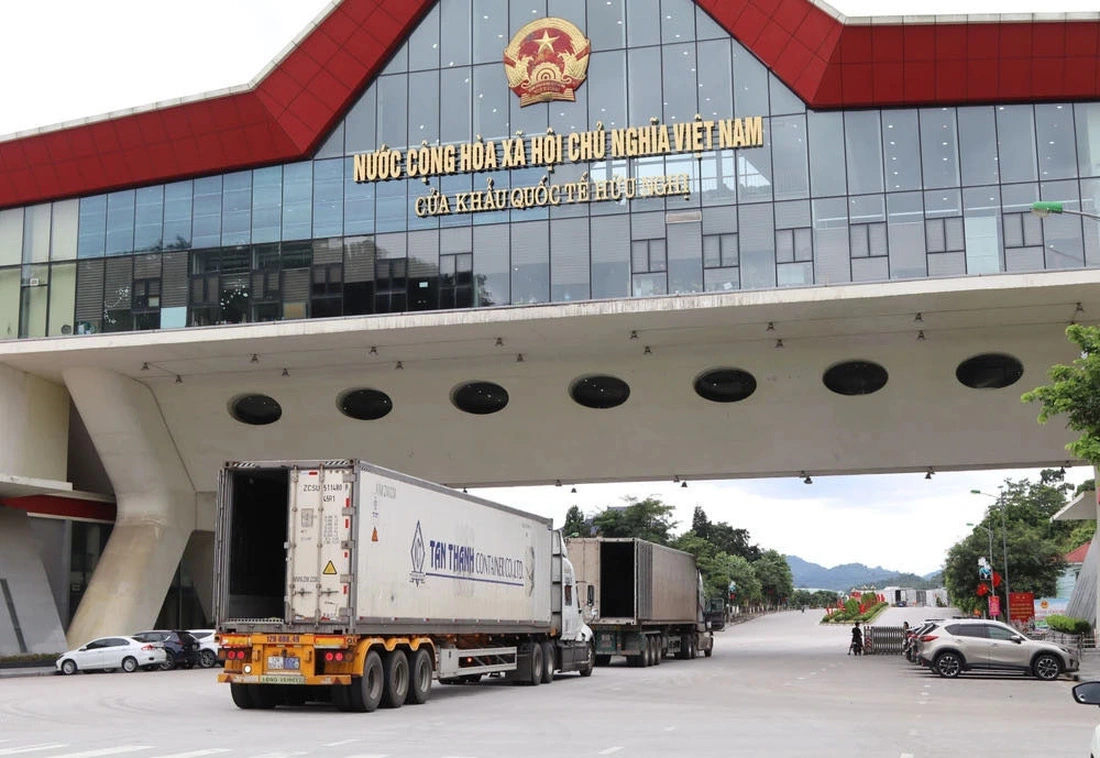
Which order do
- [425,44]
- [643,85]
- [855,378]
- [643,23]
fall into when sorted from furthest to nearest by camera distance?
[855,378] → [425,44] → [643,23] → [643,85]

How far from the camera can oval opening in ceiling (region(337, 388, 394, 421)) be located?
41.1 m

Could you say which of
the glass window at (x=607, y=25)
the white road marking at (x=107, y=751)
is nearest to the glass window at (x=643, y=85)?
the glass window at (x=607, y=25)

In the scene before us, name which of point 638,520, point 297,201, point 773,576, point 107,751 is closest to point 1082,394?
point 107,751

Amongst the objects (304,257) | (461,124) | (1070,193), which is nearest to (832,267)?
(1070,193)

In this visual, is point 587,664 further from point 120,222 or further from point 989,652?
point 120,222

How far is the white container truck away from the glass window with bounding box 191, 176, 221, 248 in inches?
687

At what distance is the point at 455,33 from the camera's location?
37312 millimetres

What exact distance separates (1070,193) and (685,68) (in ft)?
37.1

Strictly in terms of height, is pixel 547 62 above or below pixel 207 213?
above

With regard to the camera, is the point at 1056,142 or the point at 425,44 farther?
the point at 425,44

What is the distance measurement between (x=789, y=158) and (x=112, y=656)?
80.8 feet

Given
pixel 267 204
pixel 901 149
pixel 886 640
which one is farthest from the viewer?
pixel 886 640

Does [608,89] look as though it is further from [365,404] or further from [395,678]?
[395,678]

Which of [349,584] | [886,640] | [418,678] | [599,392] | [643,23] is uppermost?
[643,23]
